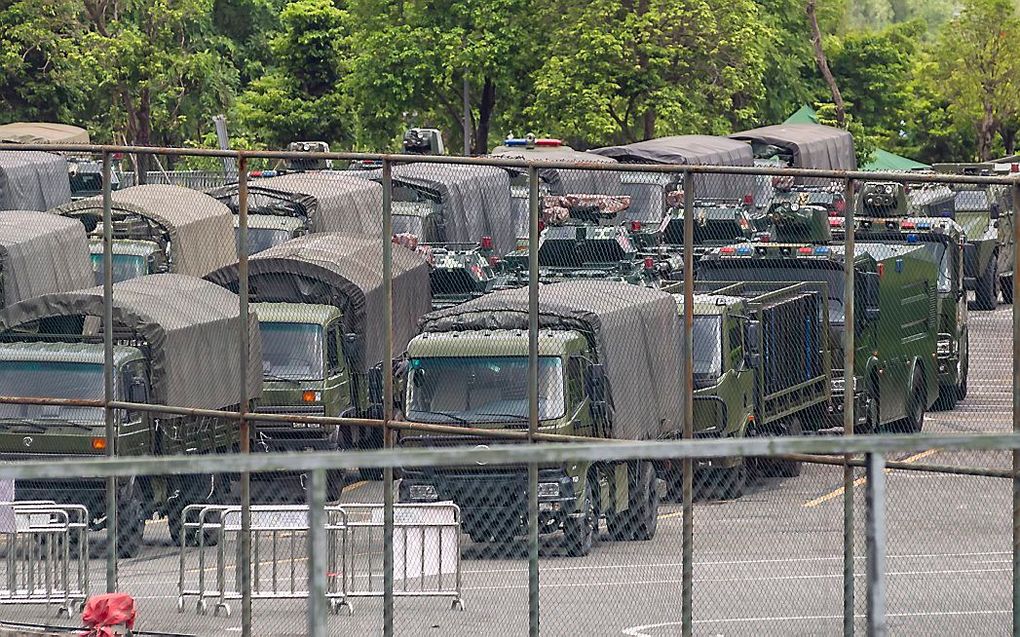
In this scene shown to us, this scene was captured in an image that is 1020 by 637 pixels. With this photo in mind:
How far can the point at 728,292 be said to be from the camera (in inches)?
549

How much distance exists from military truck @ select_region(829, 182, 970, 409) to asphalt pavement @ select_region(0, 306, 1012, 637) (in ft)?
0.32

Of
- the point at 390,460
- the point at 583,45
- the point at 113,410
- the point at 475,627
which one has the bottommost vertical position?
the point at 475,627

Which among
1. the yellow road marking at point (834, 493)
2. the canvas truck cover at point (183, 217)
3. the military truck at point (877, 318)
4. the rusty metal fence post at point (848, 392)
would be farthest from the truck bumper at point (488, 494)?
the canvas truck cover at point (183, 217)

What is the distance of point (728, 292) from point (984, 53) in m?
52.6

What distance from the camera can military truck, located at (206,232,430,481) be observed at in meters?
13.3

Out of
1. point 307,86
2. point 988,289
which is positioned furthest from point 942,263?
point 307,86

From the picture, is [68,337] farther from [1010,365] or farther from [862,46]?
[862,46]

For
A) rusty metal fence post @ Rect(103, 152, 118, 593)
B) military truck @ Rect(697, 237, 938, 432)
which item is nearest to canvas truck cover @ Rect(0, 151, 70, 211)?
military truck @ Rect(697, 237, 938, 432)

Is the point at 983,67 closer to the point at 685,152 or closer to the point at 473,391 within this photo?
the point at 685,152

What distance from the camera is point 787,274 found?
1371 cm

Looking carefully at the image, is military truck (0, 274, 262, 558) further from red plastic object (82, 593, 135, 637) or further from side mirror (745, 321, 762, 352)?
side mirror (745, 321, 762, 352)

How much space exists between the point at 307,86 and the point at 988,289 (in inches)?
1703

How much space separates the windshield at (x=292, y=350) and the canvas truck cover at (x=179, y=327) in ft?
1.92

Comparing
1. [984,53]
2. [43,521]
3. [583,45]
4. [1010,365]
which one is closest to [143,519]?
[43,521]
